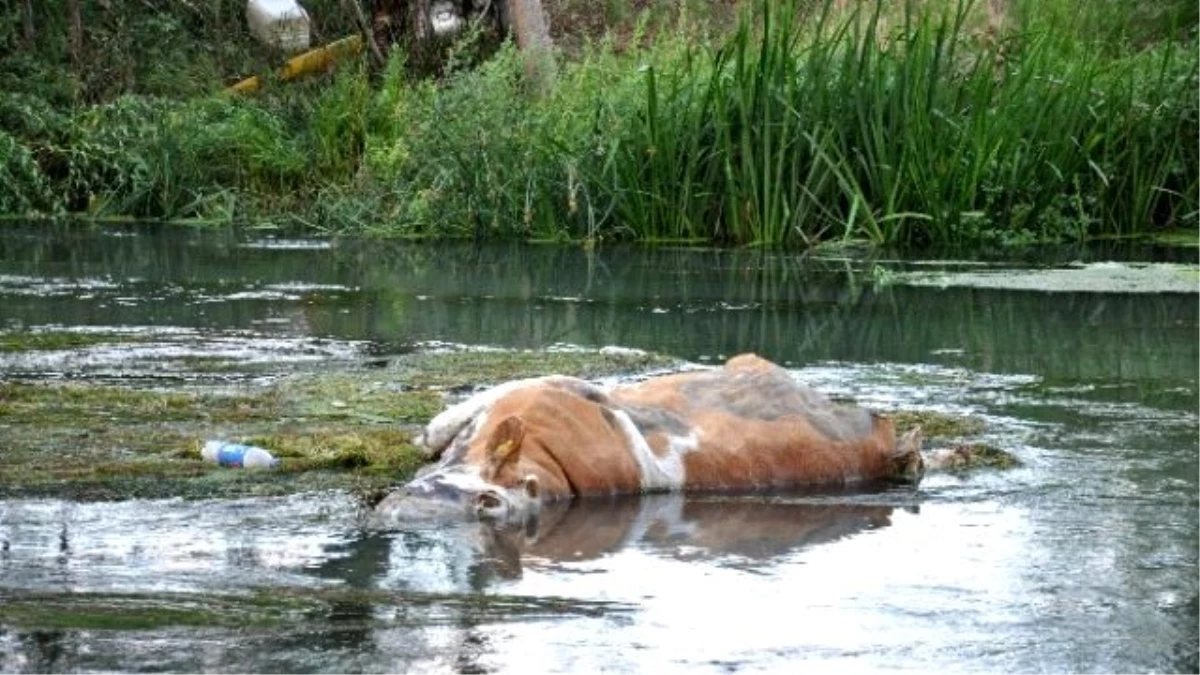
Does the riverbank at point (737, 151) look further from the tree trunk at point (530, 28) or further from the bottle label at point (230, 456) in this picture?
the bottle label at point (230, 456)

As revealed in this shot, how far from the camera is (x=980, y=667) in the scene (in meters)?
4.18

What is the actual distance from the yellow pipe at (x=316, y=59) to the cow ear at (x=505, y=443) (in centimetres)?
1491

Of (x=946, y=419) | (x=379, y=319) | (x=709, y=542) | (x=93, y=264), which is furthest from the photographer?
(x=93, y=264)

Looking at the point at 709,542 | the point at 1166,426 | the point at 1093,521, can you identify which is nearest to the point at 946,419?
the point at 1166,426

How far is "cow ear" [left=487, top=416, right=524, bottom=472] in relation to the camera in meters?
5.59

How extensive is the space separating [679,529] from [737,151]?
8468 millimetres

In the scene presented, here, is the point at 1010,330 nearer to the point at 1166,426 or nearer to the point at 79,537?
the point at 1166,426

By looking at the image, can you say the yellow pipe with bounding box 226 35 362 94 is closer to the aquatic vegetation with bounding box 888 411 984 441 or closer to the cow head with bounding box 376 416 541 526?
the aquatic vegetation with bounding box 888 411 984 441

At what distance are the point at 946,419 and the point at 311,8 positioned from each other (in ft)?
55.1

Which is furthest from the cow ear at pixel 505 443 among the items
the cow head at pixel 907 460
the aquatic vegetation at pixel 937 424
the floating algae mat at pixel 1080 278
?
the floating algae mat at pixel 1080 278

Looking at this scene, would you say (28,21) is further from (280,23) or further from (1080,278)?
(1080,278)

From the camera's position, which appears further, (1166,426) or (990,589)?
(1166,426)

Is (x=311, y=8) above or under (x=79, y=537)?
above

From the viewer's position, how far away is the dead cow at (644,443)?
5.61 m
